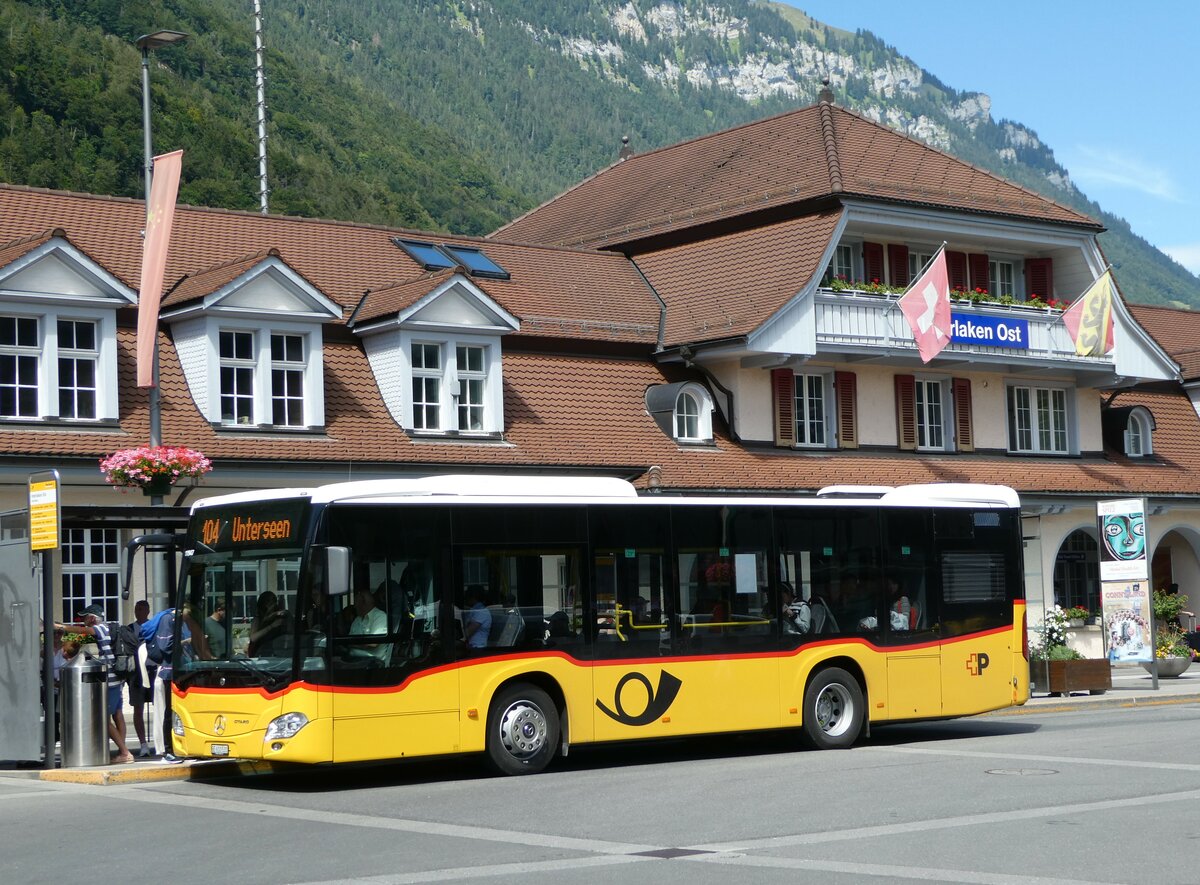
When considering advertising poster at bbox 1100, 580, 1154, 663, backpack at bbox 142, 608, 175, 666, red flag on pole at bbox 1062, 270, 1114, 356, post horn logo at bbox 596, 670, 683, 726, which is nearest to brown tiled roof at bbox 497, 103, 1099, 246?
red flag on pole at bbox 1062, 270, 1114, 356

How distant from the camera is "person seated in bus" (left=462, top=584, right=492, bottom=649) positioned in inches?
680

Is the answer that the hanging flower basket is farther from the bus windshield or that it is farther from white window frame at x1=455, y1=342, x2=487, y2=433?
white window frame at x1=455, y1=342, x2=487, y2=433

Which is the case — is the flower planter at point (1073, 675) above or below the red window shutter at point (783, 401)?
below

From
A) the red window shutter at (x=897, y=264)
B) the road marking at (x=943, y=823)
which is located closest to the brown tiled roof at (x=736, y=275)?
the red window shutter at (x=897, y=264)

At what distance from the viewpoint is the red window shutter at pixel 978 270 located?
125 ft

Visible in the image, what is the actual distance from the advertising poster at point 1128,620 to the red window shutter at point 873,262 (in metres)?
9.01

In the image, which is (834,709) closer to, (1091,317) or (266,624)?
(266,624)

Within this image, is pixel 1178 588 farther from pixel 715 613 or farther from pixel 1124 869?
pixel 1124 869

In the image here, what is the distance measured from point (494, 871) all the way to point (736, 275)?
82.6 ft

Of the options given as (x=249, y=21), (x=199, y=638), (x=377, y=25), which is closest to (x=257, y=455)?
(x=199, y=638)

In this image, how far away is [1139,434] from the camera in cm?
4134

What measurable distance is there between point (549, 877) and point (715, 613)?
8.33 m

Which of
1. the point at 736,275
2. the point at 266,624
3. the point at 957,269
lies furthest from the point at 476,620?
the point at 957,269

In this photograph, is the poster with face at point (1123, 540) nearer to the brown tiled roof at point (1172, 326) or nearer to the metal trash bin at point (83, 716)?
the brown tiled roof at point (1172, 326)
